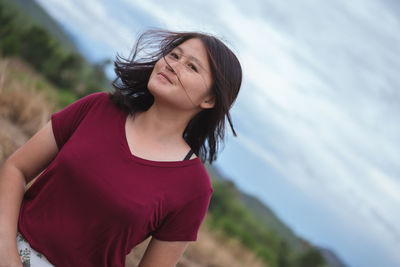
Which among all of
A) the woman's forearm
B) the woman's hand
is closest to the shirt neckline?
the woman's forearm

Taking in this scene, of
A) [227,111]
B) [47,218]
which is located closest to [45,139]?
[47,218]

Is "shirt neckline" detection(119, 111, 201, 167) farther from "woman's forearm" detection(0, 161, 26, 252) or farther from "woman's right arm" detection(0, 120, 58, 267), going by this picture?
"woman's forearm" detection(0, 161, 26, 252)

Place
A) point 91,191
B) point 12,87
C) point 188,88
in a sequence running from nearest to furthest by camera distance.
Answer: point 91,191 → point 188,88 → point 12,87

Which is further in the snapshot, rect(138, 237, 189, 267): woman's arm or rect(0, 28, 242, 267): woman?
rect(138, 237, 189, 267): woman's arm

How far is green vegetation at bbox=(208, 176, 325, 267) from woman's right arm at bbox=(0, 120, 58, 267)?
7882 mm

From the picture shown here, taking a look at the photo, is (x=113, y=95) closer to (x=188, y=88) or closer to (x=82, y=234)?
(x=188, y=88)

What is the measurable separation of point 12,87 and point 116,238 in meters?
4.84

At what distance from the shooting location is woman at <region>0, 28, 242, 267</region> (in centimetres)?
181

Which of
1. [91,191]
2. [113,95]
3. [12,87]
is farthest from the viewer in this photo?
[12,87]

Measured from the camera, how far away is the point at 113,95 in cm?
212

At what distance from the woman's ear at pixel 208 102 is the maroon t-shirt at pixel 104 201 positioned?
0.32 meters

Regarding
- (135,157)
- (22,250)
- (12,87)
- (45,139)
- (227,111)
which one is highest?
(227,111)

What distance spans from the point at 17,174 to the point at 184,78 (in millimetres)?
948

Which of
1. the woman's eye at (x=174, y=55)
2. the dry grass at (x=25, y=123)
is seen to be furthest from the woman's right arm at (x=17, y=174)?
the dry grass at (x=25, y=123)
